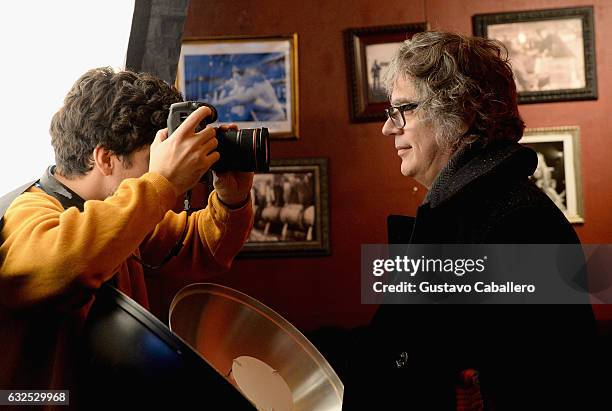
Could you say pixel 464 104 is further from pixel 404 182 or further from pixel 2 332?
pixel 404 182

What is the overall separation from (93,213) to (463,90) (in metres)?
0.67

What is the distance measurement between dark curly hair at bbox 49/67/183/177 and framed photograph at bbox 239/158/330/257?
4.40ft

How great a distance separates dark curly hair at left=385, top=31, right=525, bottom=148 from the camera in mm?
1236

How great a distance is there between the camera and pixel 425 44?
1.28 m

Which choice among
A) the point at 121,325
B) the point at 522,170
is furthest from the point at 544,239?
the point at 121,325

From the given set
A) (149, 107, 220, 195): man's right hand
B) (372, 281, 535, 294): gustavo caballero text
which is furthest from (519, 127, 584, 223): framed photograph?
(149, 107, 220, 195): man's right hand

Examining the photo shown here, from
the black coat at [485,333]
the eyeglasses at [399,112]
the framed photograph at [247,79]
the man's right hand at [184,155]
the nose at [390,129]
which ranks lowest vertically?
the black coat at [485,333]

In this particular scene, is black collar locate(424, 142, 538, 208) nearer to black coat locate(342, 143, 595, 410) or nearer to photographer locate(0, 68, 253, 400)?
black coat locate(342, 143, 595, 410)

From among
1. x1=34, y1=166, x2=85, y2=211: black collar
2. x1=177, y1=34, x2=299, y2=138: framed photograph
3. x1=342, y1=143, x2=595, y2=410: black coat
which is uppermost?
x1=177, y1=34, x2=299, y2=138: framed photograph

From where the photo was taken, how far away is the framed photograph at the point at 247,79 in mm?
2539

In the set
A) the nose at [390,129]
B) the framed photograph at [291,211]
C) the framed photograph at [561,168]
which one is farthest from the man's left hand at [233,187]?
the framed photograph at [561,168]

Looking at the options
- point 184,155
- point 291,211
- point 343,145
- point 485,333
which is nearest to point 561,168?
point 343,145

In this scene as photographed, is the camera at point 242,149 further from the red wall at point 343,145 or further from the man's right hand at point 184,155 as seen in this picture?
the red wall at point 343,145

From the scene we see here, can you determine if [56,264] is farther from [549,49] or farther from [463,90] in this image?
[549,49]
